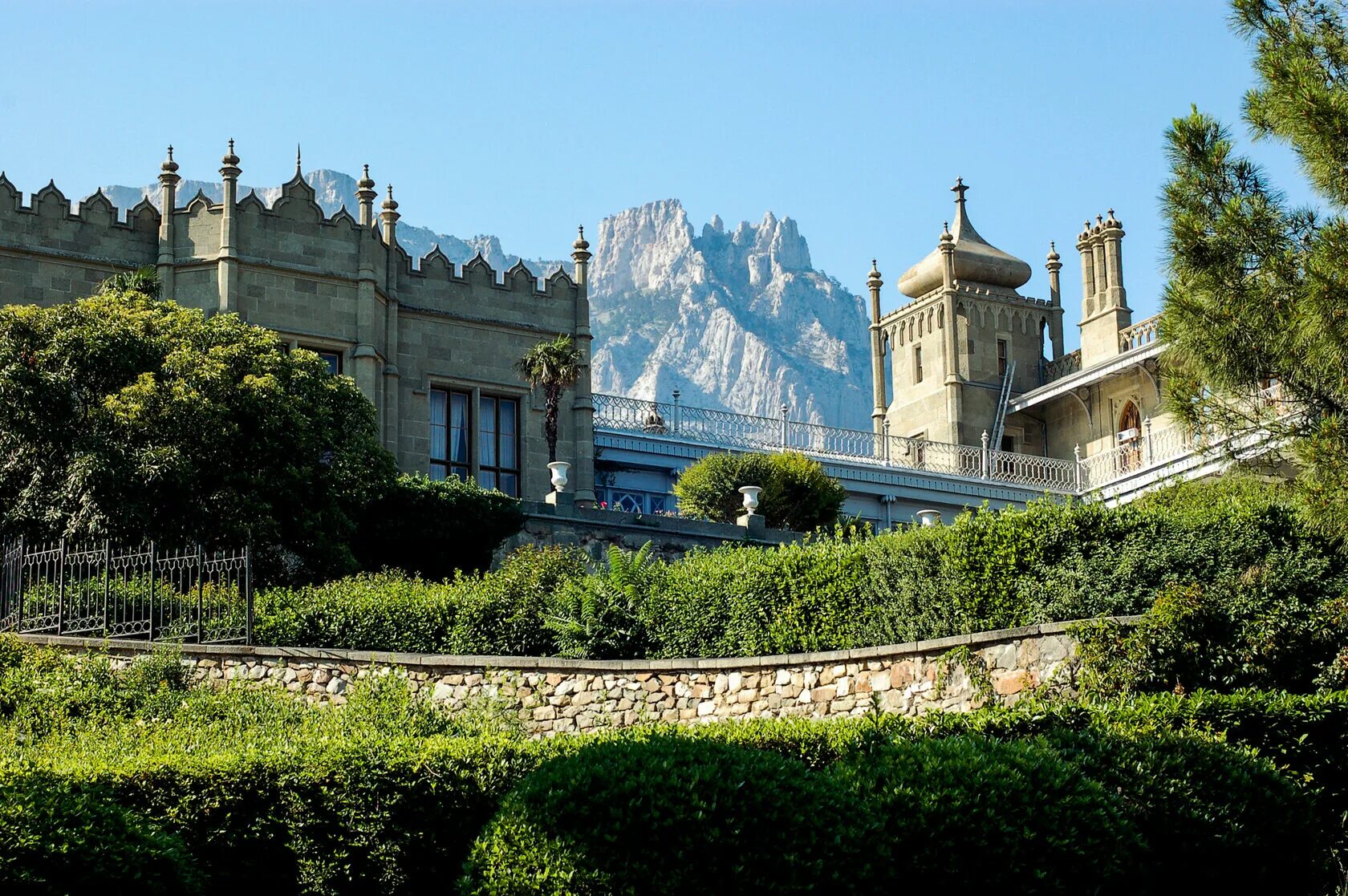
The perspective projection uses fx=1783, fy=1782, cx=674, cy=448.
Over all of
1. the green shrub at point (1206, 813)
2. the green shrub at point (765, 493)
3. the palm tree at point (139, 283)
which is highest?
the palm tree at point (139, 283)

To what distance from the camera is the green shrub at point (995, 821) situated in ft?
34.8

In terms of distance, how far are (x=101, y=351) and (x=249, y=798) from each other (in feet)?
39.8

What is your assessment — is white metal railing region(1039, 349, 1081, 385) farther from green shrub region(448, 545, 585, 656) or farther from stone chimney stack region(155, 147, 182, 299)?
green shrub region(448, 545, 585, 656)

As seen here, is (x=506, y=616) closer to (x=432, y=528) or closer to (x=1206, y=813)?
(x=432, y=528)

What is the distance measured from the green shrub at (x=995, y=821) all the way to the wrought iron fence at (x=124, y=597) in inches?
362

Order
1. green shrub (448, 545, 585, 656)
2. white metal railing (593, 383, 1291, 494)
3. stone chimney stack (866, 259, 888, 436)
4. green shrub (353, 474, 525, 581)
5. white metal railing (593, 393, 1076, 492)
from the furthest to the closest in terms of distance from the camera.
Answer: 1. stone chimney stack (866, 259, 888, 436)
2. white metal railing (593, 393, 1076, 492)
3. white metal railing (593, 383, 1291, 494)
4. green shrub (353, 474, 525, 581)
5. green shrub (448, 545, 585, 656)

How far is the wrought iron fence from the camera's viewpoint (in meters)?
18.5

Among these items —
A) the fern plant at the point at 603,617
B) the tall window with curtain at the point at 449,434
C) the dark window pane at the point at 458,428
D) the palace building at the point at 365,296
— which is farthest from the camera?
the dark window pane at the point at 458,428

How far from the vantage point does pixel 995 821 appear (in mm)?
10750

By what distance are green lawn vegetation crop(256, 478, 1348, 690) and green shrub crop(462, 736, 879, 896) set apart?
19.7ft

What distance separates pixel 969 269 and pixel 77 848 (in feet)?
145

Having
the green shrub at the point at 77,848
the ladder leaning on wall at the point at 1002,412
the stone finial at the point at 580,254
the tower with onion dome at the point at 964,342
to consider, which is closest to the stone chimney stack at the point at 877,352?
the tower with onion dome at the point at 964,342

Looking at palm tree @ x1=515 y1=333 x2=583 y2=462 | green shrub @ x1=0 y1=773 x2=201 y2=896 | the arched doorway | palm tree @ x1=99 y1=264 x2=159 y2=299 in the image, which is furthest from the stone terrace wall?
the arched doorway

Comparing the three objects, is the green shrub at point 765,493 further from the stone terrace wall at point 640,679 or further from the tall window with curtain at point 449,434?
the stone terrace wall at point 640,679
